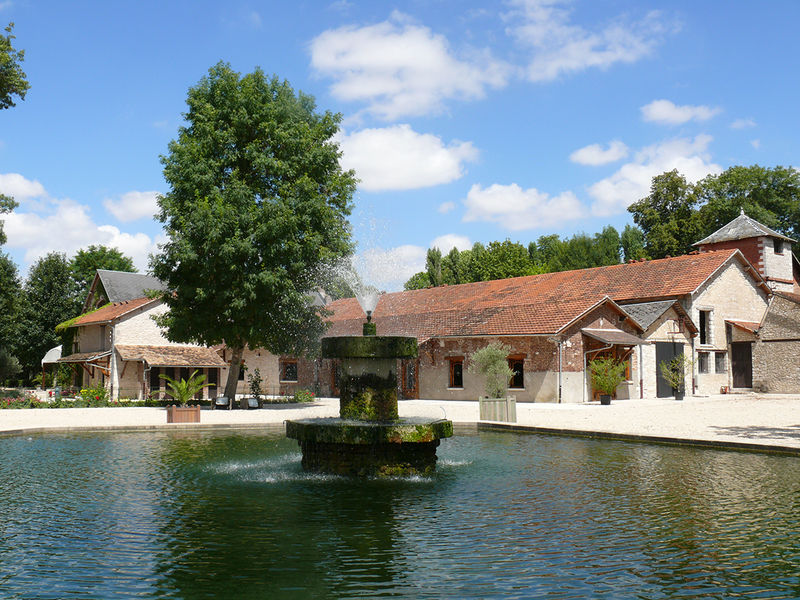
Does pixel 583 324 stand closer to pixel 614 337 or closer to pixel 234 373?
pixel 614 337

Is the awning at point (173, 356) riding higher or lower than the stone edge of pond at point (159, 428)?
higher

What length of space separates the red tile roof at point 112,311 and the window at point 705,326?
107ft

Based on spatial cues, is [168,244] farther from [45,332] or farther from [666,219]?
[666,219]

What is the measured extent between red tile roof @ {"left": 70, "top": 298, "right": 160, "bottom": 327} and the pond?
28.2m

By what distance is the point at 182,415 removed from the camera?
22.3 m

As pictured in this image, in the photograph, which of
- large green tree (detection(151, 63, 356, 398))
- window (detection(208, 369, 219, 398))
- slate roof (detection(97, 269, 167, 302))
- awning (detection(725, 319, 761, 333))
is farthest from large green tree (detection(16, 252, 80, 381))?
awning (detection(725, 319, 761, 333))

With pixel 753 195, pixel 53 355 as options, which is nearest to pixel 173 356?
pixel 53 355

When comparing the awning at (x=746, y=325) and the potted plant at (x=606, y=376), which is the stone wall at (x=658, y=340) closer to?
the potted plant at (x=606, y=376)

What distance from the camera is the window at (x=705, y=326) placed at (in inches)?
1551

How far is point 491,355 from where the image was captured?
29688 millimetres

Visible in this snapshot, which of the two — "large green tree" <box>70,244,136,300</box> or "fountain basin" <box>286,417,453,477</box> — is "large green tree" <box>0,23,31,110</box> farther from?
"large green tree" <box>70,244,136,300</box>

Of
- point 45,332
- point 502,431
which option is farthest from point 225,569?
point 45,332

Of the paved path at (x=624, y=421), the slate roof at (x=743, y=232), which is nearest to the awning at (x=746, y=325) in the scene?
the slate roof at (x=743, y=232)

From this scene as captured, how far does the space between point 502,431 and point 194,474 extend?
384 inches
